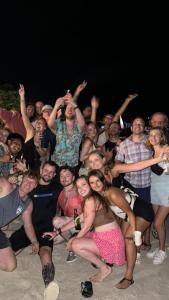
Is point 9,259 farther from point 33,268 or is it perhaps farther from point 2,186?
point 2,186

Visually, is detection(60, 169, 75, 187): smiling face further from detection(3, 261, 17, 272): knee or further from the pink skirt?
detection(3, 261, 17, 272): knee

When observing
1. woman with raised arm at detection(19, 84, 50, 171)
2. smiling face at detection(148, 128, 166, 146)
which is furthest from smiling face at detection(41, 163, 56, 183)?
smiling face at detection(148, 128, 166, 146)

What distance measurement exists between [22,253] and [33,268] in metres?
0.47

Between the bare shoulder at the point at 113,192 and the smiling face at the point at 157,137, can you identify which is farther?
the smiling face at the point at 157,137

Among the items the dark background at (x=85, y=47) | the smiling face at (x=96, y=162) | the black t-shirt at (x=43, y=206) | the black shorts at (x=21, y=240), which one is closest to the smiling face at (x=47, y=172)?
the black t-shirt at (x=43, y=206)

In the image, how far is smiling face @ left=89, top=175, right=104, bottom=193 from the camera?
4.12 meters

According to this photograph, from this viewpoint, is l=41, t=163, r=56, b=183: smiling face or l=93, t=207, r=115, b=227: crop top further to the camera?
l=41, t=163, r=56, b=183: smiling face

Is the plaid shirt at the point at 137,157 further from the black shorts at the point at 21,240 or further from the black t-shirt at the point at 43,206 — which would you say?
the black shorts at the point at 21,240

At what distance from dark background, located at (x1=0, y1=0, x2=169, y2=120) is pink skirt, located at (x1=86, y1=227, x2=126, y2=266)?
1793 inches

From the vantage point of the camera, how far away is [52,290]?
3.68 metres


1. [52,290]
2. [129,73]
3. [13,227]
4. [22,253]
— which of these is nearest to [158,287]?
[52,290]

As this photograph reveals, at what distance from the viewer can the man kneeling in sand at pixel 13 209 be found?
4375 mm

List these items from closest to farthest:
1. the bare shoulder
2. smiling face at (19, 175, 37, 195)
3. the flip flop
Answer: the flip flop, the bare shoulder, smiling face at (19, 175, 37, 195)

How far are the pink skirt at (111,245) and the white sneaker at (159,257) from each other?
702mm
